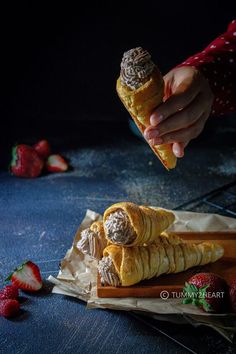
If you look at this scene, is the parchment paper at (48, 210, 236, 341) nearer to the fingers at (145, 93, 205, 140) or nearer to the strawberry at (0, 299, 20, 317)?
the strawberry at (0, 299, 20, 317)

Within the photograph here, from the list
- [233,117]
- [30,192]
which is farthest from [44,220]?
[233,117]

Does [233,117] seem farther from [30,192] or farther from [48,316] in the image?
[48,316]

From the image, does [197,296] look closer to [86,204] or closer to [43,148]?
[86,204]

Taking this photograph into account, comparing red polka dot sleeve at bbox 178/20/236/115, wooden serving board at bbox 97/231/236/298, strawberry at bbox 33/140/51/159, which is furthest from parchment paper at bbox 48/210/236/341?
strawberry at bbox 33/140/51/159

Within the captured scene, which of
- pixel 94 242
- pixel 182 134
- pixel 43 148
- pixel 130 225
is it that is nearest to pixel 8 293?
pixel 94 242

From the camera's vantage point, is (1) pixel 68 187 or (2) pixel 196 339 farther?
(1) pixel 68 187

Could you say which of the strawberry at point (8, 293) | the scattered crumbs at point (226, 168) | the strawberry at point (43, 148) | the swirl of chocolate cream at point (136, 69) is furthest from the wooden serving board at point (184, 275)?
the strawberry at point (43, 148)

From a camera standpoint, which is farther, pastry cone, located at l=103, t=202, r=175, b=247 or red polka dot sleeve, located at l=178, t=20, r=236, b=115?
red polka dot sleeve, located at l=178, t=20, r=236, b=115
